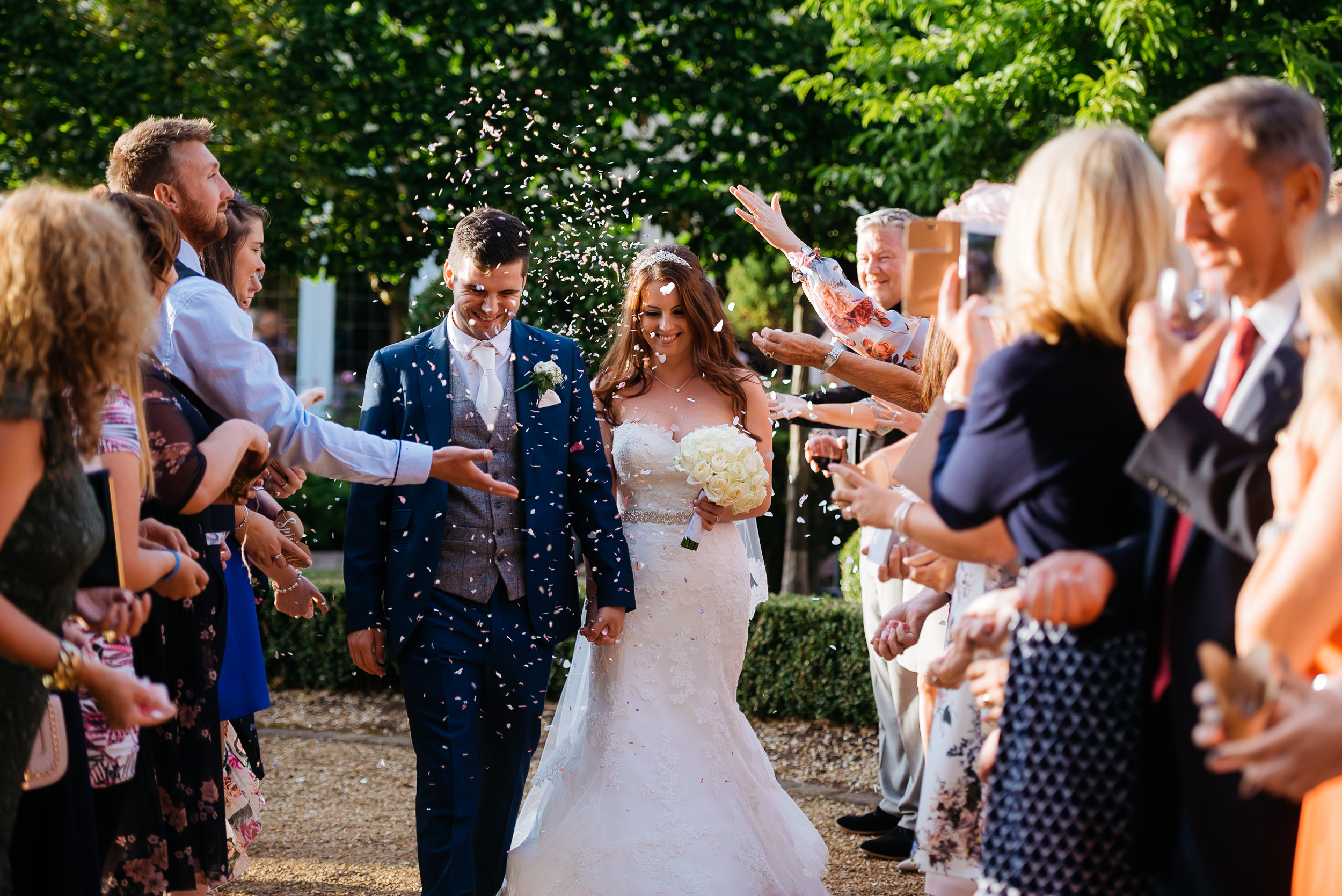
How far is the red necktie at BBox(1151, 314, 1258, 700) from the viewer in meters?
1.90

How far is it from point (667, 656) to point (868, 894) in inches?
46.6

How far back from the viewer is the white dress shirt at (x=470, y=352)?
4043 mm

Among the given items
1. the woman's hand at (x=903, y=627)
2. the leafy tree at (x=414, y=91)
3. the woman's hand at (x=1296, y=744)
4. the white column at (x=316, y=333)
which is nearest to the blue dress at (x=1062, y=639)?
the woman's hand at (x=1296, y=744)

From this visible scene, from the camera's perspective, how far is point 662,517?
4422 millimetres

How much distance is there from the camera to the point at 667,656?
4297 millimetres

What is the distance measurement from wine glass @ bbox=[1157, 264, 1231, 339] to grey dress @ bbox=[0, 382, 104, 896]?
6.28 ft

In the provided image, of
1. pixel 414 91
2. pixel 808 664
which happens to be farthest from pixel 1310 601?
pixel 414 91

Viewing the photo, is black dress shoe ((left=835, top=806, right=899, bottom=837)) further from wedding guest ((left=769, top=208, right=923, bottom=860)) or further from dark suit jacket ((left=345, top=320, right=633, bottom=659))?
dark suit jacket ((left=345, top=320, right=633, bottom=659))

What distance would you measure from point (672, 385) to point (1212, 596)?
2.92 meters

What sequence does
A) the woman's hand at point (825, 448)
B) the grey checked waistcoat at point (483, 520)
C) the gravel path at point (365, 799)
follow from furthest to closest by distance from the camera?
the gravel path at point (365, 799) → the grey checked waistcoat at point (483, 520) → the woman's hand at point (825, 448)

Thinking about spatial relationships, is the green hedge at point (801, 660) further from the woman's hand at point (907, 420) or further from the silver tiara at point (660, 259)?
the silver tiara at point (660, 259)

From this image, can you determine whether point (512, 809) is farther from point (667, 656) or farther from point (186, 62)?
point (186, 62)

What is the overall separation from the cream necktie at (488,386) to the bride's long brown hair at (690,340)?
68 cm

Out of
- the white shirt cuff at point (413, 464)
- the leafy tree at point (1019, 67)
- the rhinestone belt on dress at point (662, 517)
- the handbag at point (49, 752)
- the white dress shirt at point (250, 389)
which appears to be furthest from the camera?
the leafy tree at point (1019, 67)
